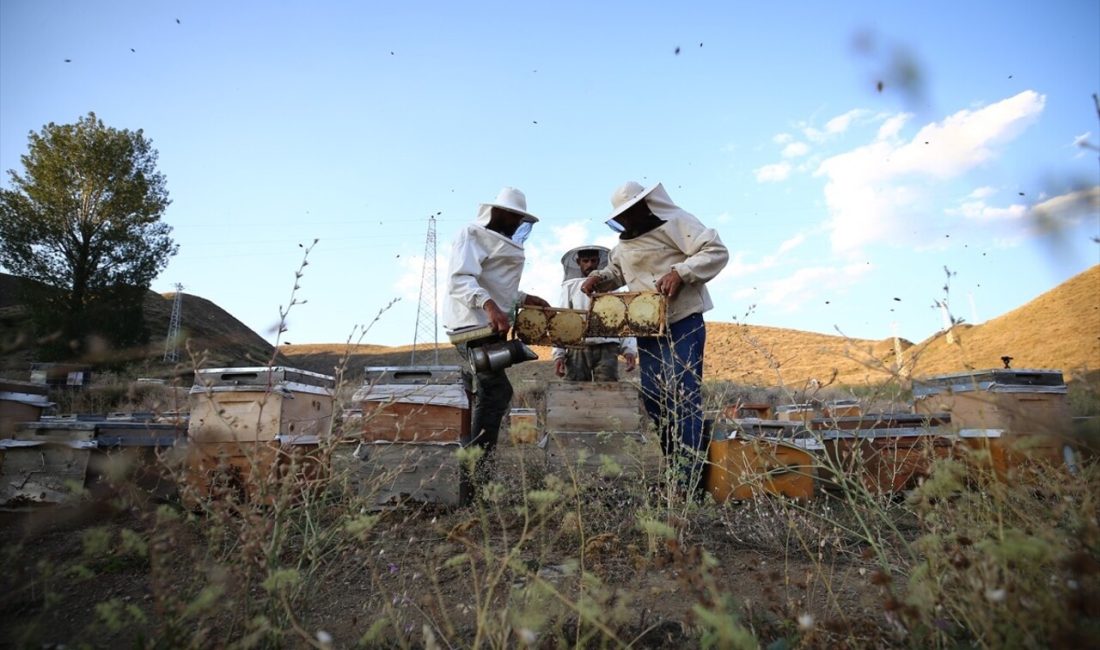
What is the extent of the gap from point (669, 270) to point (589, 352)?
256 centimetres

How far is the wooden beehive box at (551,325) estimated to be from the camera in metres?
4.11

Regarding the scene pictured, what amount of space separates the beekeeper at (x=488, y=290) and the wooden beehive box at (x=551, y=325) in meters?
0.10

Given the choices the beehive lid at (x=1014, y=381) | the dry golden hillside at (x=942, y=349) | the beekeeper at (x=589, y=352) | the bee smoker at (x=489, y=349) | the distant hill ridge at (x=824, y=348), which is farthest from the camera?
the beekeeper at (x=589, y=352)

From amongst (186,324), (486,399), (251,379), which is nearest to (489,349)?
(486,399)

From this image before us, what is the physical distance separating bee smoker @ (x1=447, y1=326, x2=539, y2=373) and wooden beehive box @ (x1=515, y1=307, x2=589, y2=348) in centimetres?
10

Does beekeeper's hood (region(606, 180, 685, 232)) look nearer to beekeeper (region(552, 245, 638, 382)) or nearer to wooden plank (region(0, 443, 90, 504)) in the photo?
beekeeper (region(552, 245, 638, 382))

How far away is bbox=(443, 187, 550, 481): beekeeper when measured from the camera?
13.5ft

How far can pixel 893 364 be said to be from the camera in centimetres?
209

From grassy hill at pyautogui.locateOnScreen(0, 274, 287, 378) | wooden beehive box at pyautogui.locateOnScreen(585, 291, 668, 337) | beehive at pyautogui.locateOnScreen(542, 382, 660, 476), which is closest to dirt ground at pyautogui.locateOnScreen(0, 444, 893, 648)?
beehive at pyautogui.locateOnScreen(542, 382, 660, 476)

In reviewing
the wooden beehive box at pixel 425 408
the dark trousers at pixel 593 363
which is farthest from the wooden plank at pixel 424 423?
the dark trousers at pixel 593 363

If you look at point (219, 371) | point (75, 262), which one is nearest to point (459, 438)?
point (219, 371)

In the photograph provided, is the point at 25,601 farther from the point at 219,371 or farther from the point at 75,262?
the point at 75,262

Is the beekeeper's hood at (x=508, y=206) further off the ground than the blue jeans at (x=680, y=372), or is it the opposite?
the beekeeper's hood at (x=508, y=206)

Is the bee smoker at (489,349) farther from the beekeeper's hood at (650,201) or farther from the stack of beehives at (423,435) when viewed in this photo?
the beekeeper's hood at (650,201)
